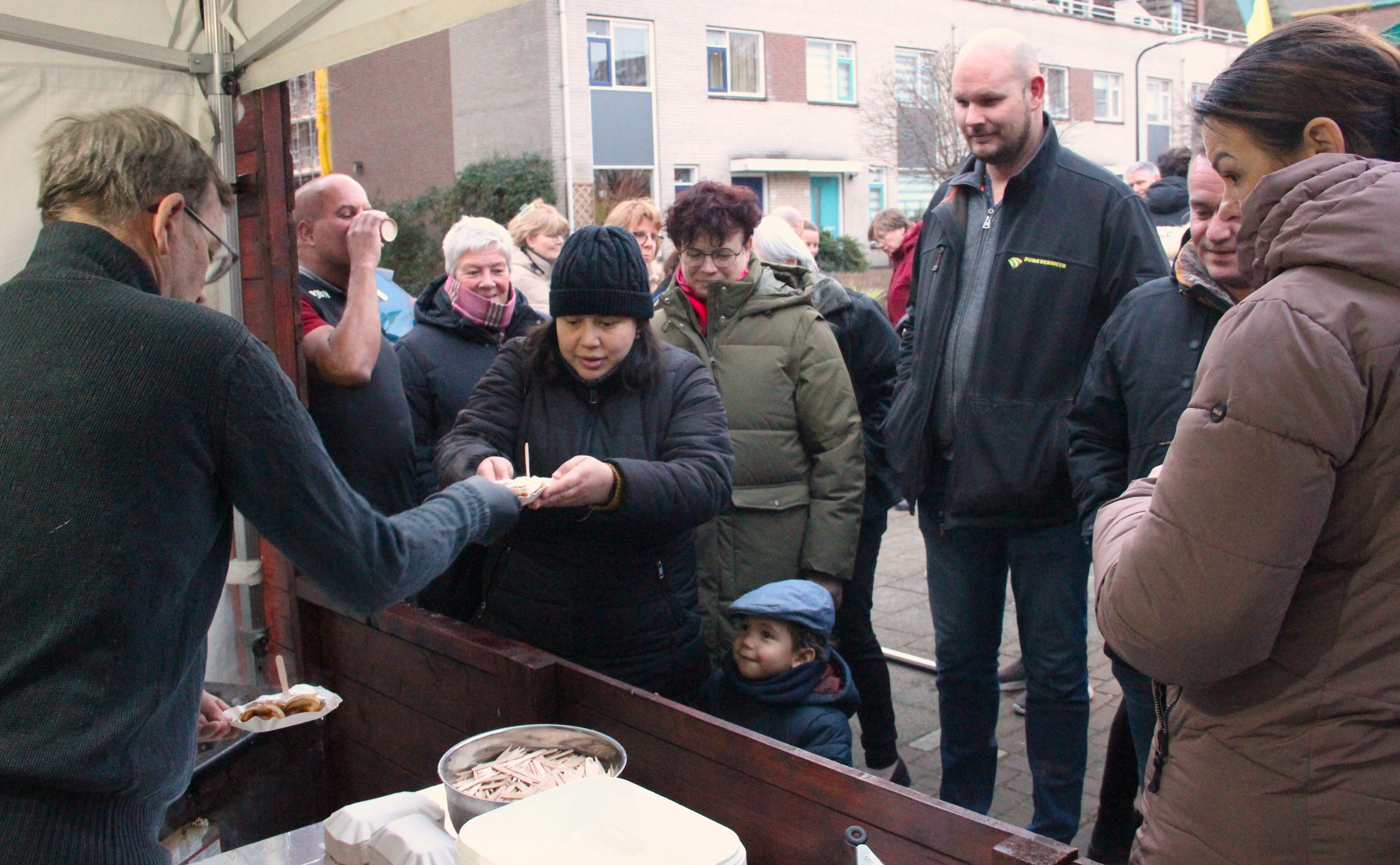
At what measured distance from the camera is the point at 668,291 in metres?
3.47

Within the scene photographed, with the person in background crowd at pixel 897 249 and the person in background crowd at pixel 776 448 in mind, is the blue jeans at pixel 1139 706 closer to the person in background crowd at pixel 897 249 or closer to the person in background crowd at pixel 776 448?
the person in background crowd at pixel 776 448

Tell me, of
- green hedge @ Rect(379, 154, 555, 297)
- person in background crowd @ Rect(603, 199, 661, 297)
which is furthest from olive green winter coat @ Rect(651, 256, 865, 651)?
green hedge @ Rect(379, 154, 555, 297)

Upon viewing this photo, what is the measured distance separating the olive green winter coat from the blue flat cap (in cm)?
27

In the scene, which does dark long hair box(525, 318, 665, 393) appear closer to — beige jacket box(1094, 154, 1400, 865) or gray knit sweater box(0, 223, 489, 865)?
gray knit sweater box(0, 223, 489, 865)

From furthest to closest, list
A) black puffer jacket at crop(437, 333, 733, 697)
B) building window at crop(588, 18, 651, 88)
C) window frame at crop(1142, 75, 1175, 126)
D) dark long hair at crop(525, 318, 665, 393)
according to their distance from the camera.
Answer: window frame at crop(1142, 75, 1175, 126)
building window at crop(588, 18, 651, 88)
dark long hair at crop(525, 318, 665, 393)
black puffer jacket at crop(437, 333, 733, 697)

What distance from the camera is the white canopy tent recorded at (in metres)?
2.71

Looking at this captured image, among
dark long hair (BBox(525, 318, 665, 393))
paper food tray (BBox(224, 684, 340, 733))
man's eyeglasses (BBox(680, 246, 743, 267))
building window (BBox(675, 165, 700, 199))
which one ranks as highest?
building window (BBox(675, 165, 700, 199))

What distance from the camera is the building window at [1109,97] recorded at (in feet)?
102

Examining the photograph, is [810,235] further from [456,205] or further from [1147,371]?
[456,205]

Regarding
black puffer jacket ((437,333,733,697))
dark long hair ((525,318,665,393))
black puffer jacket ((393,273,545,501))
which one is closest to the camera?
black puffer jacket ((437,333,733,697))

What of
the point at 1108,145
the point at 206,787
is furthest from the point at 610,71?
the point at 206,787

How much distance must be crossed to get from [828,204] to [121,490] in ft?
82.1

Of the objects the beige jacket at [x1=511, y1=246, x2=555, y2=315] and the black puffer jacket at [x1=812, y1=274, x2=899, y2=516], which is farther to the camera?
the beige jacket at [x1=511, y1=246, x2=555, y2=315]

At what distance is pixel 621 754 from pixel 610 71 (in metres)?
20.8
